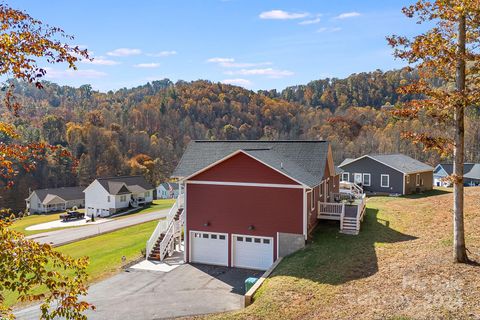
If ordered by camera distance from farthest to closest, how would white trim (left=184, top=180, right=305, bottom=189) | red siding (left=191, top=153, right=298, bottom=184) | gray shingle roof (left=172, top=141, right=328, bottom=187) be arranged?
gray shingle roof (left=172, top=141, right=328, bottom=187) < red siding (left=191, top=153, right=298, bottom=184) < white trim (left=184, top=180, right=305, bottom=189)

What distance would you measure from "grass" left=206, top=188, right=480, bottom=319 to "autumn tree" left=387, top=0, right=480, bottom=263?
1.85 meters

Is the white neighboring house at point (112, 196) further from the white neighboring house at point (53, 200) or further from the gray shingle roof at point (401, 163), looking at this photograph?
the gray shingle roof at point (401, 163)

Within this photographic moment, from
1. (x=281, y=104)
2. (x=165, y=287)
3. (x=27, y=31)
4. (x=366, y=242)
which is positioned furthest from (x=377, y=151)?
(x=27, y=31)

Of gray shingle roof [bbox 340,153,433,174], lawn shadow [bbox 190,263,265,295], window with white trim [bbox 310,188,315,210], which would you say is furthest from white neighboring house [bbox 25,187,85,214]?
window with white trim [bbox 310,188,315,210]

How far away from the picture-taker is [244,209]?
2075 cm

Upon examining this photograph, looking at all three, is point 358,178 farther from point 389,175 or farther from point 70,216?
point 70,216

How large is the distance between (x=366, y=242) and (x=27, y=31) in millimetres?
17522

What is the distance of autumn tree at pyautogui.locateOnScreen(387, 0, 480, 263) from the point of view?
1277cm

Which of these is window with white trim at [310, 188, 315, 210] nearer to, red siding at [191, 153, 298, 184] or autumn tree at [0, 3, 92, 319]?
red siding at [191, 153, 298, 184]

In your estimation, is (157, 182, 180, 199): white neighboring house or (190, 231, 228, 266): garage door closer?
(190, 231, 228, 266): garage door

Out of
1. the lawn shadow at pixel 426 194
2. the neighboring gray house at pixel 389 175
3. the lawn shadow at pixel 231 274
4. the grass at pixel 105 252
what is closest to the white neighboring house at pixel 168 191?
the grass at pixel 105 252

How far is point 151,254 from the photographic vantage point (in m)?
22.4

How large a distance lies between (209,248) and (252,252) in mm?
2500

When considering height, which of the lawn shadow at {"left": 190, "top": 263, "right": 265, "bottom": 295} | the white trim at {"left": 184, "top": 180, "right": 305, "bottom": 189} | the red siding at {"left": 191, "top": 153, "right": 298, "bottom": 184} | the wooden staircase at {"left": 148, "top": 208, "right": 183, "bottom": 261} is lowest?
the lawn shadow at {"left": 190, "top": 263, "right": 265, "bottom": 295}
